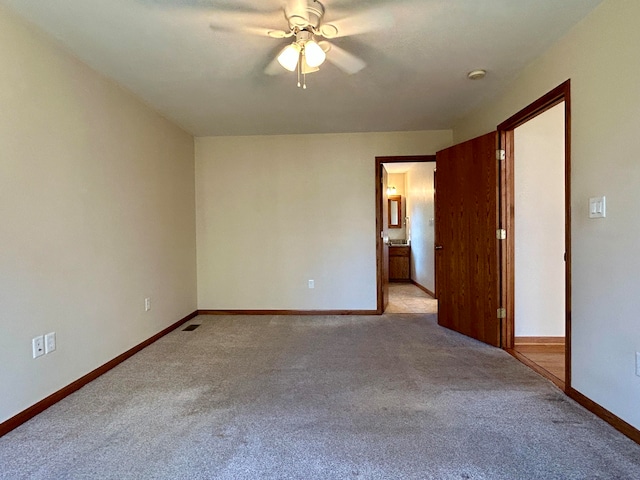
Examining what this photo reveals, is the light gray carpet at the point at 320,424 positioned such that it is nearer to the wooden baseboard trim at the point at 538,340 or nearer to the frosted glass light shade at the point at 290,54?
the wooden baseboard trim at the point at 538,340

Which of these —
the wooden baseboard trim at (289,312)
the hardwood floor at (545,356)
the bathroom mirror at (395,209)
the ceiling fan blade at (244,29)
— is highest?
the ceiling fan blade at (244,29)

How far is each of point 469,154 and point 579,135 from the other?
130 centimetres

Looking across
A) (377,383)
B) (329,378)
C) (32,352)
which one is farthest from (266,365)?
(32,352)

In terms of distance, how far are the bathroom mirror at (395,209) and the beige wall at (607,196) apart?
5.53 m

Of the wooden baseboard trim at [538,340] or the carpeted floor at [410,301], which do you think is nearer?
the wooden baseboard trim at [538,340]

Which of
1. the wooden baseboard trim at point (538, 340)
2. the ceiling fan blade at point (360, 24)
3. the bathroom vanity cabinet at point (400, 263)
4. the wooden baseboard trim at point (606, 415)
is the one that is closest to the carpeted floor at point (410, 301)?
the bathroom vanity cabinet at point (400, 263)

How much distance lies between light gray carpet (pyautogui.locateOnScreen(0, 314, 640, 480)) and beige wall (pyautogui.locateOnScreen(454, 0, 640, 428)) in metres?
0.33

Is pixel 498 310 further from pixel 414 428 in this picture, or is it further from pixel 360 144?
pixel 360 144

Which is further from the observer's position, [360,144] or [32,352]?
[360,144]

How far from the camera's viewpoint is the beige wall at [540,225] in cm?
304

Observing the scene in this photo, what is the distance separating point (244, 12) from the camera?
6.17 feet

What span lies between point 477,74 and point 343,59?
114cm

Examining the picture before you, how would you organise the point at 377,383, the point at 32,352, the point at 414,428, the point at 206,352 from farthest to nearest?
the point at 206,352 → the point at 377,383 → the point at 32,352 → the point at 414,428

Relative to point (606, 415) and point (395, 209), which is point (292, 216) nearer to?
point (606, 415)
